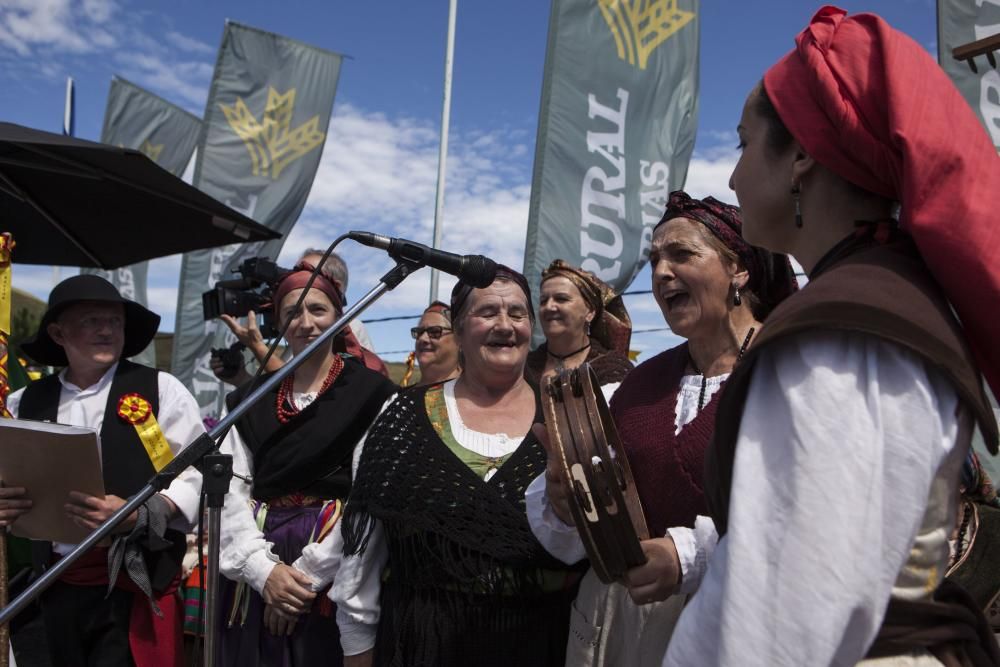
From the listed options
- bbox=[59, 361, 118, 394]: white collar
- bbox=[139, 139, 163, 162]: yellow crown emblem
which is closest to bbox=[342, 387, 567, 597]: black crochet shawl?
bbox=[59, 361, 118, 394]: white collar

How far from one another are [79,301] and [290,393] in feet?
3.30

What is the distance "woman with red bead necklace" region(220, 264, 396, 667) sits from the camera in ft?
9.04

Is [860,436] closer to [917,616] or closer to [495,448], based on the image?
[917,616]

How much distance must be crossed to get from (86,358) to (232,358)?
152 centimetres

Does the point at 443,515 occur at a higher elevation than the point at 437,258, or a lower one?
lower

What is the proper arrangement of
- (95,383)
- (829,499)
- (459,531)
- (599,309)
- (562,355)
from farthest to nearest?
(599,309) < (562,355) < (95,383) < (459,531) < (829,499)

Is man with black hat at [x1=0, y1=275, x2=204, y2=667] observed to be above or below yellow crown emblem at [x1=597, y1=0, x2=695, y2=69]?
below

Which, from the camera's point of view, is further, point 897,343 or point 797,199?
point 797,199

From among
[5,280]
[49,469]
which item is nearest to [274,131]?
[5,280]

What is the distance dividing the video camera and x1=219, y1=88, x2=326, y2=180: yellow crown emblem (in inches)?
215

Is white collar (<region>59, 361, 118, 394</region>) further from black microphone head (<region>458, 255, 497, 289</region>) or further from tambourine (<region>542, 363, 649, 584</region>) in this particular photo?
tambourine (<region>542, 363, 649, 584</region>)

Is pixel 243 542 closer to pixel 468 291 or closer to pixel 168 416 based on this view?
pixel 168 416

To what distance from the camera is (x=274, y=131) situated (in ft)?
29.5

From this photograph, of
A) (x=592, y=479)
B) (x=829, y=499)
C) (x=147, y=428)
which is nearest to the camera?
(x=829, y=499)
